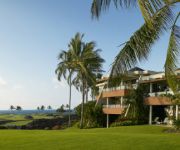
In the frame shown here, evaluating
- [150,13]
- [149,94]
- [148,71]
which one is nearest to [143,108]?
[149,94]

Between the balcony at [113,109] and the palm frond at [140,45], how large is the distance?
29.7 m

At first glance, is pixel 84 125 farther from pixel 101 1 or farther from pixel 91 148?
pixel 101 1

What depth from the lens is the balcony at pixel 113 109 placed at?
136 ft

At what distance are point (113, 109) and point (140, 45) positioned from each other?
106ft

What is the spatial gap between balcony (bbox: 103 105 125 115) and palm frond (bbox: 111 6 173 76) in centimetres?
2965

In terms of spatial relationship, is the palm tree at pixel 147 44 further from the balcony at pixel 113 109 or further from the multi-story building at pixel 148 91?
the balcony at pixel 113 109

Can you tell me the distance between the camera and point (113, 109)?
142 ft

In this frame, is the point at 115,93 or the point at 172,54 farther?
the point at 115,93

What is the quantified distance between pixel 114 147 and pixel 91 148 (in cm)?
98

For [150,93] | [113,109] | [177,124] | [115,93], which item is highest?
[115,93]

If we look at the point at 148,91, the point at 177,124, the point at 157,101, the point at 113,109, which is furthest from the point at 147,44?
the point at 113,109

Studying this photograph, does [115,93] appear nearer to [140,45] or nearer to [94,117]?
[94,117]

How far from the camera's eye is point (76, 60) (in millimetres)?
44281

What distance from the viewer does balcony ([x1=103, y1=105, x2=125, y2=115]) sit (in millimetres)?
41406
